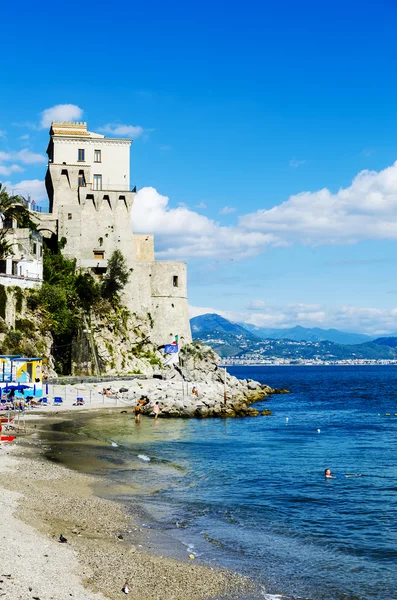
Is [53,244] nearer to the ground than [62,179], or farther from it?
nearer to the ground

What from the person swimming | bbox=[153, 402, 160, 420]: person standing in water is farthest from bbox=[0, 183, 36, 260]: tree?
the person swimming

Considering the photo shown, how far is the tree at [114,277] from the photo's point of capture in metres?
68.9

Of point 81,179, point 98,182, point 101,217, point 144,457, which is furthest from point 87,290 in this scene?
point 144,457

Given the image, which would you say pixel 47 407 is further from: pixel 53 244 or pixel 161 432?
pixel 53 244

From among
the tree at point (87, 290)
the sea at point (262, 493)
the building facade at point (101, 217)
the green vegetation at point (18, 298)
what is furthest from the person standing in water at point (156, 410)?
the building facade at point (101, 217)

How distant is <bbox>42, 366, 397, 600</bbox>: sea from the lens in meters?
14.7

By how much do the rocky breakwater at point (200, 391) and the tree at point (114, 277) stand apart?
1021 cm

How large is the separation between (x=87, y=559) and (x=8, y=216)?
52.1 metres

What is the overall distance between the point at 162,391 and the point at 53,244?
2622 centimetres

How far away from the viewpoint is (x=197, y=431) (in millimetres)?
40062

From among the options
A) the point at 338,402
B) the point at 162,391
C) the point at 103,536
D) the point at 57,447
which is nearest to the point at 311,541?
the point at 103,536

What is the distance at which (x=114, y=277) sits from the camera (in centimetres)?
6912

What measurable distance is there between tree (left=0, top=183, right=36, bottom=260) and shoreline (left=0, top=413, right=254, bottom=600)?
43682 mm

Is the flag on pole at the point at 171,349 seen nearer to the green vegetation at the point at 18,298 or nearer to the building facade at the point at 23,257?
the building facade at the point at 23,257
